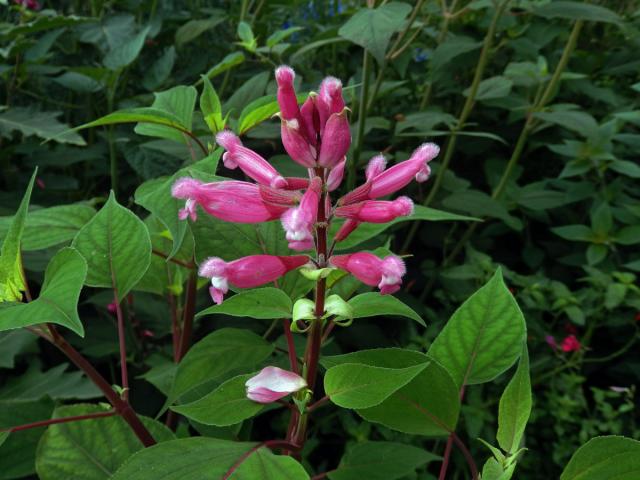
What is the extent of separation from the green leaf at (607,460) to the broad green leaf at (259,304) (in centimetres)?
24

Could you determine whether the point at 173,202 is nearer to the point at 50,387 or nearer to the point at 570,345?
the point at 50,387

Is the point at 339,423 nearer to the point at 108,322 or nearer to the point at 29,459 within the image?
the point at 108,322

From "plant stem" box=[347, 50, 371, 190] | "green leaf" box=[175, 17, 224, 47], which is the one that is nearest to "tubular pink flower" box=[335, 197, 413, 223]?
"plant stem" box=[347, 50, 371, 190]

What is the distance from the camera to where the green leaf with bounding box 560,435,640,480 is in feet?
1.24

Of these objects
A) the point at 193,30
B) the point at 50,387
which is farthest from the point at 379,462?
the point at 193,30

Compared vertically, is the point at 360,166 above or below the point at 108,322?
above

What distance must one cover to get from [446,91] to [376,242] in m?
0.69

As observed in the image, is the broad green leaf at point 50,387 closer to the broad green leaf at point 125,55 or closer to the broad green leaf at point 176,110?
the broad green leaf at point 176,110

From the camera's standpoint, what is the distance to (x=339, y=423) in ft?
3.77

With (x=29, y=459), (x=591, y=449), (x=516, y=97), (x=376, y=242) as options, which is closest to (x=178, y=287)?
(x=29, y=459)

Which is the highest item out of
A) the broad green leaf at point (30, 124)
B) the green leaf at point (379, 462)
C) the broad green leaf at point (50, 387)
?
the broad green leaf at point (30, 124)

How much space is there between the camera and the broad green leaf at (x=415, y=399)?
41 cm

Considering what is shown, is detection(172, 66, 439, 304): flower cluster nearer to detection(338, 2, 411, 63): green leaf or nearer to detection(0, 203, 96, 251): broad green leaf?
detection(0, 203, 96, 251): broad green leaf

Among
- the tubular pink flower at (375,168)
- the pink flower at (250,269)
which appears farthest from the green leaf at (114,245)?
the tubular pink flower at (375,168)
